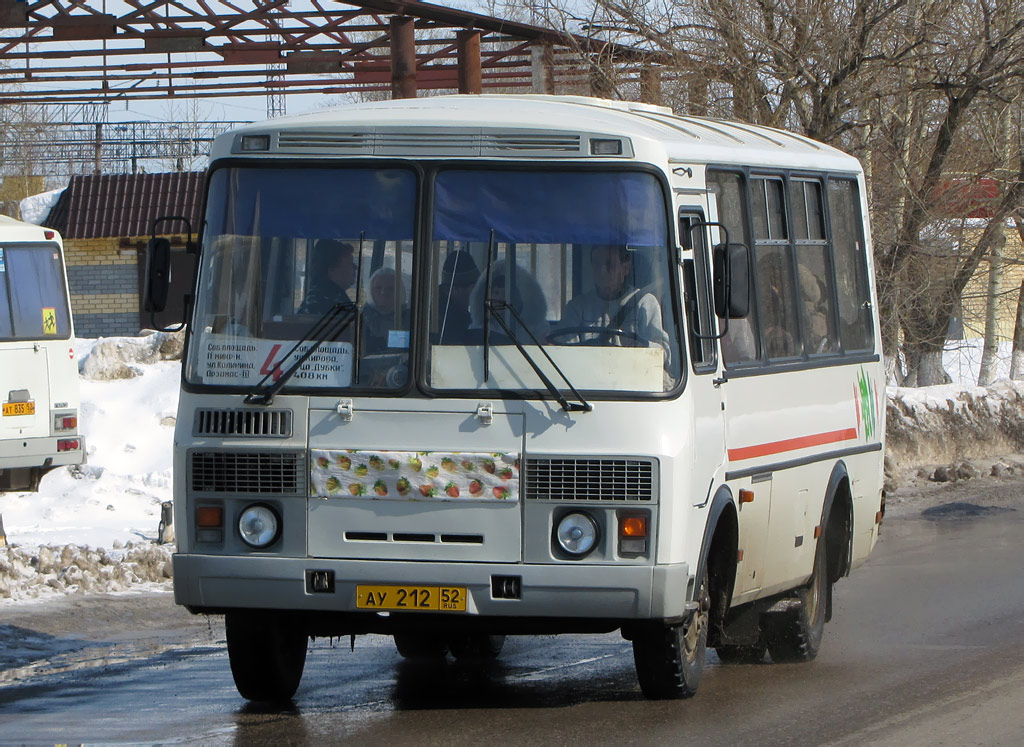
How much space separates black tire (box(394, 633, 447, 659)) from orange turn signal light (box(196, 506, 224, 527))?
2.02 m

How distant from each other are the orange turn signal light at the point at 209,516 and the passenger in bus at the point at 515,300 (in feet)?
4.08

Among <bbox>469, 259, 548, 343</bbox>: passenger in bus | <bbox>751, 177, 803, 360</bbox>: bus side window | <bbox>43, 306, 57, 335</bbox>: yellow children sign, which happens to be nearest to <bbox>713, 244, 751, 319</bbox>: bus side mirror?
<bbox>469, 259, 548, 343</bbox>: passenger in bus

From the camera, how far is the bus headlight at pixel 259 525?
21.4ft

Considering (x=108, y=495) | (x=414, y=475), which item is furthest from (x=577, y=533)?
(x=108, y=495)

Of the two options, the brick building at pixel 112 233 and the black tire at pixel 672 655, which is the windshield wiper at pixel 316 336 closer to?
the black tire at pixel 672 655

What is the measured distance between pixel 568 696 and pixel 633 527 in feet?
4.19

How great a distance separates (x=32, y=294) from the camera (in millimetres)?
17656

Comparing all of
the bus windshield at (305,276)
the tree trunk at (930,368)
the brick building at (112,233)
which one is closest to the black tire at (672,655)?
the bus windshield at (305,276)

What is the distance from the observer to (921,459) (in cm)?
1888

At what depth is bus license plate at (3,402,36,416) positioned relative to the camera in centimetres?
1678

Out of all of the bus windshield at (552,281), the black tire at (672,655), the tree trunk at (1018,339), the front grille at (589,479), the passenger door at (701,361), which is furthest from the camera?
the tree trunk at (1018,339)

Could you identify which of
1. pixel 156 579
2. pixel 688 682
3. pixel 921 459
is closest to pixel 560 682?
pixel 688 682

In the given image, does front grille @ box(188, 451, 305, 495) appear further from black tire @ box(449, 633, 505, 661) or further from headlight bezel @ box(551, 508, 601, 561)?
black tire @ box(449, 633, 505, 661)

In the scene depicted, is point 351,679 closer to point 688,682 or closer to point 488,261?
point 688,682
